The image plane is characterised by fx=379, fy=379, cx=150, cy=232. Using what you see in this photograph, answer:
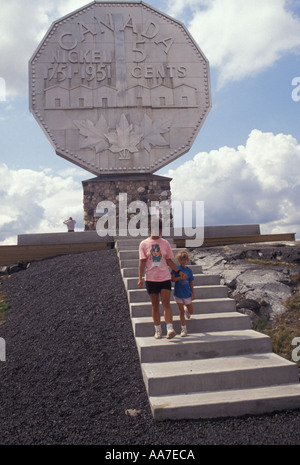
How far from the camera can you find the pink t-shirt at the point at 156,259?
5410 mm

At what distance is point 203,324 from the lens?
595 centimetres

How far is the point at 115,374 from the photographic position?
482 cm

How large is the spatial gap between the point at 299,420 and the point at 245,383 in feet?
2.46

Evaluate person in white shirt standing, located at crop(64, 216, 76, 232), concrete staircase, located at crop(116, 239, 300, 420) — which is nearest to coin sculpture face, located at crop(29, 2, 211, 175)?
person in white shirt standing, located at crop(64, 216, 76, 232)

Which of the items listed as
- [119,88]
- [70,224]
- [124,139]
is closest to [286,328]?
[70,224]

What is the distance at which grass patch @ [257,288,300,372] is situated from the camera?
5602 millimetres

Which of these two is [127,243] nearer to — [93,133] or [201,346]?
[201,346]

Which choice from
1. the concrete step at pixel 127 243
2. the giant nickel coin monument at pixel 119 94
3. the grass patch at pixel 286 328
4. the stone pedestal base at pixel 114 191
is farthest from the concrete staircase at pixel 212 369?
the giant nickel coin monument at pixel 119 94

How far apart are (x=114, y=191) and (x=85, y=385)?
33.7 ft

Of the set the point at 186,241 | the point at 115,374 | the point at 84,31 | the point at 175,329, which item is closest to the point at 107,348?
the point at 115,374

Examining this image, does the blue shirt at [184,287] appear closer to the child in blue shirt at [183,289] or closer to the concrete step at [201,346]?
the child in blue shirt at [183,289]

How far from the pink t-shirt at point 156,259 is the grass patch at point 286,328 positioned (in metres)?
1.96

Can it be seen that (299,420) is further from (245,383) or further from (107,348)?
(107,348)
